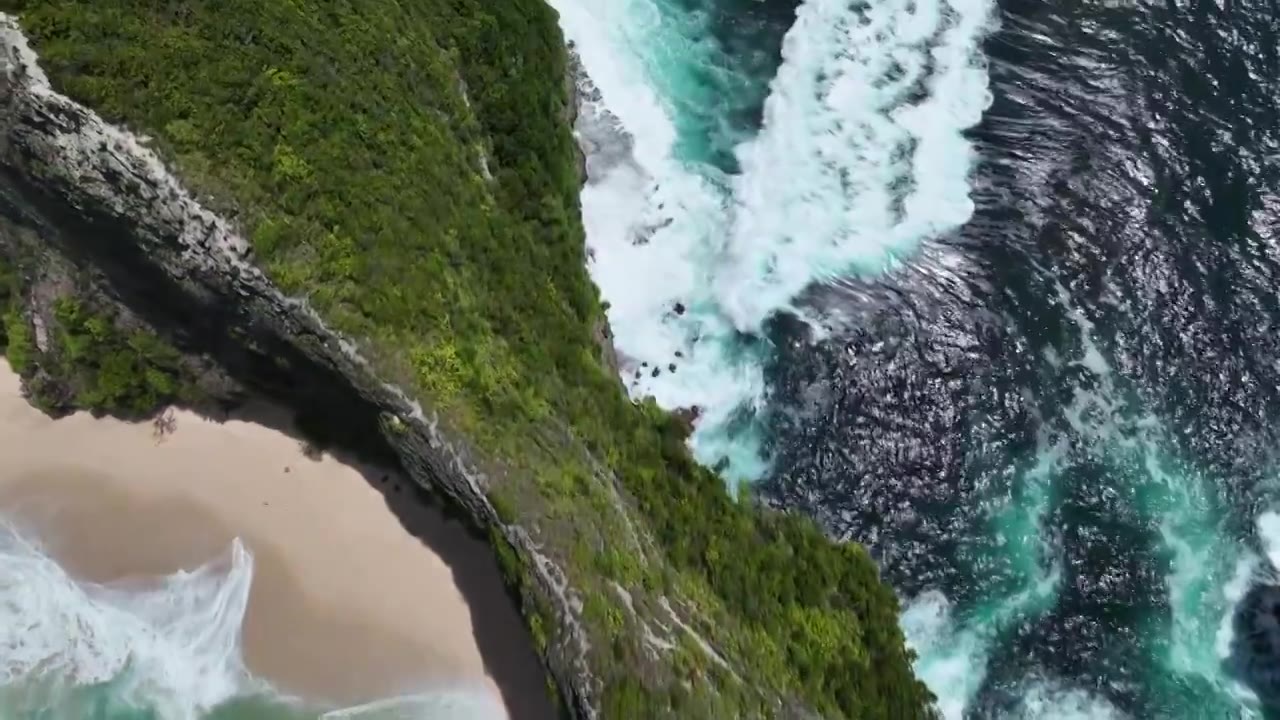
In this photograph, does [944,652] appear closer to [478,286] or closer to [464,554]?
[464,554]

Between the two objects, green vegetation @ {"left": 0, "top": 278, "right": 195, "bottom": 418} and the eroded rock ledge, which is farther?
green vegetation @ {"left": 0, "top": 278, "right": 195, "bottom": 418}

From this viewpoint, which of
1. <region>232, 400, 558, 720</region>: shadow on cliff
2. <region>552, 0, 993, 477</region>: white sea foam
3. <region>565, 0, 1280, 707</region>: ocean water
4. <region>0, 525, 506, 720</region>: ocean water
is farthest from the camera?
<region>552, 0, 993, 477</region>: white sea foam

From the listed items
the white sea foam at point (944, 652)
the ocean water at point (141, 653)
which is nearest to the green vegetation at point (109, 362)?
the ocean water at point (141, 653)

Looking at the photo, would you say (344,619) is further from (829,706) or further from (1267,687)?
(1267,687)

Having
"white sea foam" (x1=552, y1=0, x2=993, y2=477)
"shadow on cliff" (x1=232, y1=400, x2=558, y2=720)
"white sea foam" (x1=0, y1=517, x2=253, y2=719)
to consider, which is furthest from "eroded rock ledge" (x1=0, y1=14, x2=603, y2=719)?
"white sea foam" (x1=552, y1=0, x2=993, y2=477)

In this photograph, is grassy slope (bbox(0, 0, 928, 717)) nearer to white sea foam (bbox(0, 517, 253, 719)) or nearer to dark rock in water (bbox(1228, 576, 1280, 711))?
white sea foam (bbox(0, 517, 253, 719))

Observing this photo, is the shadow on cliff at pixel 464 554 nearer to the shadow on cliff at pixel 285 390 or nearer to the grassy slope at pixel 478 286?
the shadow on cliff at pixel 285 390

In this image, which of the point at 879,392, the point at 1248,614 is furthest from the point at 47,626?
the point at 1248,614

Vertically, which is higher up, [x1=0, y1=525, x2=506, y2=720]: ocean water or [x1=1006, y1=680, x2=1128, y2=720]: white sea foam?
[x1=0, y1=525, x2=506, y2=720]: ocean water
